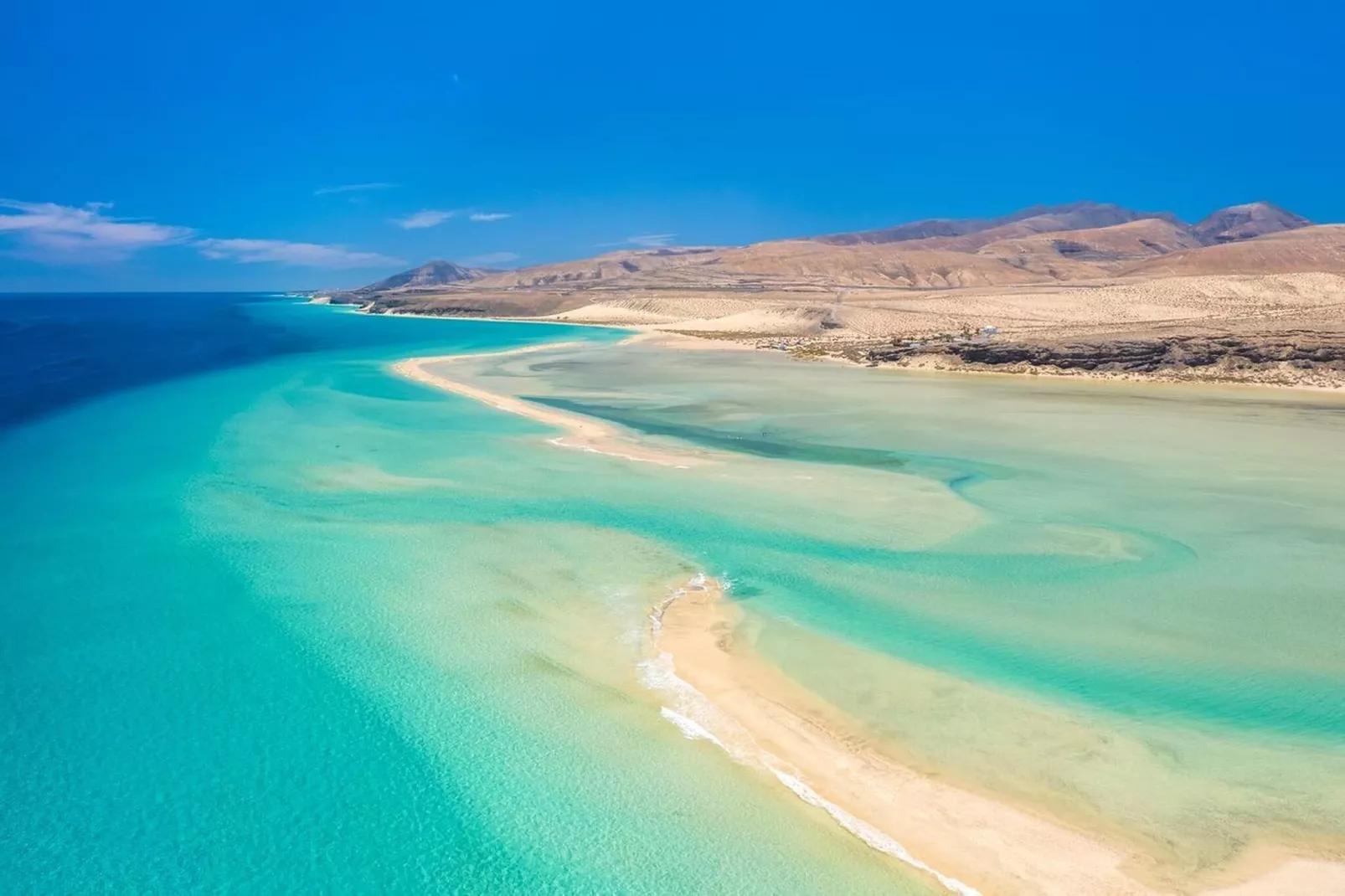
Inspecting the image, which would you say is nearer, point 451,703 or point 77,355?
point 451,703

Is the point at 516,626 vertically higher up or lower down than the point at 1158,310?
lower down

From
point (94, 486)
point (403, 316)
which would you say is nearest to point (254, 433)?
point (94, 486)

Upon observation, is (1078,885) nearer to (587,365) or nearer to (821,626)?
(821,626)

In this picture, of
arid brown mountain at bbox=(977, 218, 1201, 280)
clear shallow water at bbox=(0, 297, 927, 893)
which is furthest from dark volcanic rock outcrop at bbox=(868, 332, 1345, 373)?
arid brown mountain at bbox=(977, 218, 1201, 280)

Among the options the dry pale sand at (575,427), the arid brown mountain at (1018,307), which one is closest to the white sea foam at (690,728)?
the dry pale sand at (575,427)

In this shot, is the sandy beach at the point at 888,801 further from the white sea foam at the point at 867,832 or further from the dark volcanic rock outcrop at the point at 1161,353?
the dark volcanic rock outcrop at the point at 1161,353

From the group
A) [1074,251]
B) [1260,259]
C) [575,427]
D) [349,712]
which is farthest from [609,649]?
[1074,251]
